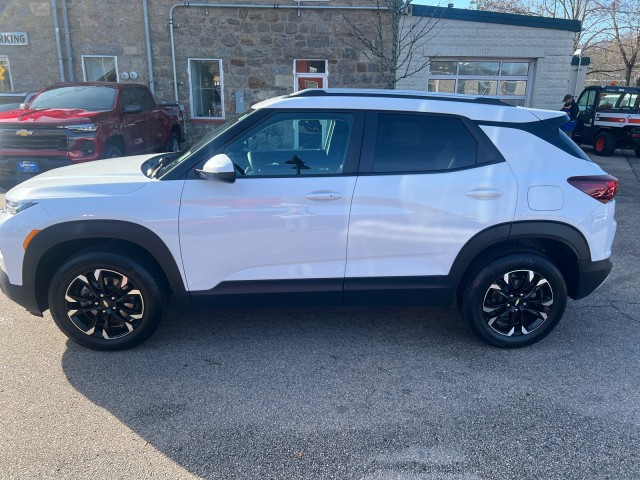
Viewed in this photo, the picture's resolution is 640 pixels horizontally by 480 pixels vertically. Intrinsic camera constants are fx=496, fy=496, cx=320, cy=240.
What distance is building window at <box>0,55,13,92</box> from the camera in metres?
14.1

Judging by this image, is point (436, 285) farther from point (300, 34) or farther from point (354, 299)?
point (300, 34)

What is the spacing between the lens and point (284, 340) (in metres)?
3.85

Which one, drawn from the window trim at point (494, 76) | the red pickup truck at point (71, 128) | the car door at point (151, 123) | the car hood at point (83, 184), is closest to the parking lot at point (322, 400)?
the car hood at point (83, 184)

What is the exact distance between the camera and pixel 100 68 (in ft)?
46.3

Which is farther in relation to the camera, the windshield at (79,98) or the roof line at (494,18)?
the roof line at (494,18)

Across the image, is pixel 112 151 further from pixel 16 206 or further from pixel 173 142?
pixel 16 206

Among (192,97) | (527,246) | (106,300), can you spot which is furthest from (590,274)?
(192,97)

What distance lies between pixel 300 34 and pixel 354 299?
1188 centimetres

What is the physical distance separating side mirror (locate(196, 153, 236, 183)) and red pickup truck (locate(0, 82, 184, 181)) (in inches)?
220

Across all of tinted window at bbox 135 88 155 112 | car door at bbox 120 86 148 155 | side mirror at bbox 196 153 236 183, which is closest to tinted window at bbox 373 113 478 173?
side mirror at bbox 196 153 236 183

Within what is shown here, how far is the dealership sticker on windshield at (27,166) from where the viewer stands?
792cm

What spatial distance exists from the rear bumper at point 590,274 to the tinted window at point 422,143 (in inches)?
45.9

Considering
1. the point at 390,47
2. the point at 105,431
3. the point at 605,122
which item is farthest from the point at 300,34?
the point at 105,431

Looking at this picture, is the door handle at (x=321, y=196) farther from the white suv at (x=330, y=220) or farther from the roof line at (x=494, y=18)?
the roof line at (x=494, y=18)
